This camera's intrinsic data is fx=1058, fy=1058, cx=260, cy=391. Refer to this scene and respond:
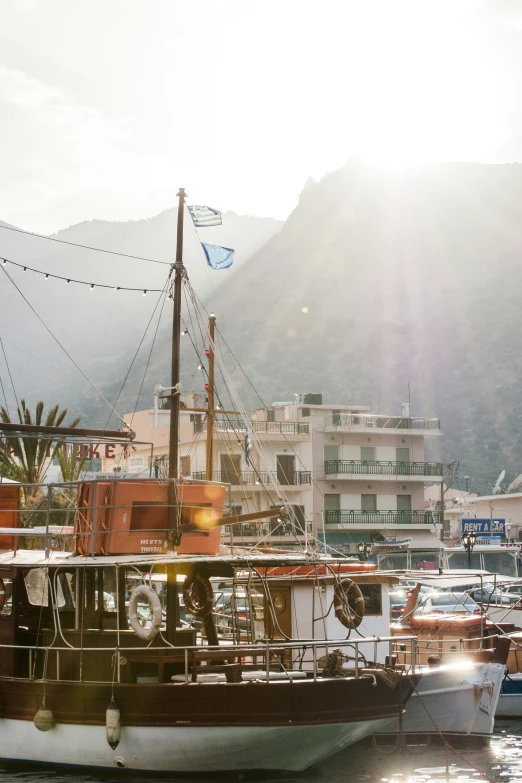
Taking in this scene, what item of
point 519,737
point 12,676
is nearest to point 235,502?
point 519,737

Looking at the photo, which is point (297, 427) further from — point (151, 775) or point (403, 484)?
point (151, 775)

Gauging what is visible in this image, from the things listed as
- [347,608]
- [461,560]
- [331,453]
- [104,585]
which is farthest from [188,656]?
[461,560]

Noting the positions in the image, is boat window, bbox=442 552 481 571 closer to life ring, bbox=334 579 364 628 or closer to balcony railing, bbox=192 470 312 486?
balcony railing, bbox=192 470 312 486

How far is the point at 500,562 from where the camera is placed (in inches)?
2889

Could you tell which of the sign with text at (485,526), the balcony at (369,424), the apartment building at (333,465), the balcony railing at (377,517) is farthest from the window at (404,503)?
the balcony at (369,424)

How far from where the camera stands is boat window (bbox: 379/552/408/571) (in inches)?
2562

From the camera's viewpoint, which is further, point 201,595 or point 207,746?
point 201,595

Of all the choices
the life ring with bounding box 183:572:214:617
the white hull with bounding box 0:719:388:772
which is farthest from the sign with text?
the white hull with bounding box 0:719:388:772

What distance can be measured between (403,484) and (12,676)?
48.1 m

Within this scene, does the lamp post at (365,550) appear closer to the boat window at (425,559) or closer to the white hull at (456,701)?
the boat window at (425,559)

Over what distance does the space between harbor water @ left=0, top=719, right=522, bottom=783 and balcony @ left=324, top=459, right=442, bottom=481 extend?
39.6 metres

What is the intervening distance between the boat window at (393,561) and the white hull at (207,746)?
4574 centimetres

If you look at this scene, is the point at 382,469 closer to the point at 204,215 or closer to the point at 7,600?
the point at 204,215

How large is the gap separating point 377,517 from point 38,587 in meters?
45.6
